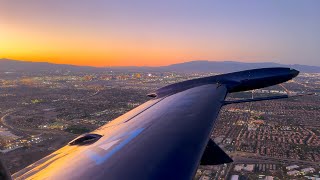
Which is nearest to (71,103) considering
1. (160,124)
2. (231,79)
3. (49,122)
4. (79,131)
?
(49,122)

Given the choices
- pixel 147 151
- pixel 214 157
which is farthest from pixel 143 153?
pixel 214 157

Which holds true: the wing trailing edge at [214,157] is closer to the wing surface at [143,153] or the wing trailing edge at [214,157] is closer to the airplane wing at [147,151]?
the airplane wing at [147,151]

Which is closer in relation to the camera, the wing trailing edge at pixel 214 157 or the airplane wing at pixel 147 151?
the airplane wing at pixel 147 151

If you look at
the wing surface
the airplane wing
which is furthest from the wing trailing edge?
the wing surface

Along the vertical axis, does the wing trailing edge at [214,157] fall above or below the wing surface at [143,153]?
below

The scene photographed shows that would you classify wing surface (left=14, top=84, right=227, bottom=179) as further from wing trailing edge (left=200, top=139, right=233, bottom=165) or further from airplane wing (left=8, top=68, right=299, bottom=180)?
wing trailing edge (left=200, top=139, right=233, bottom=165)

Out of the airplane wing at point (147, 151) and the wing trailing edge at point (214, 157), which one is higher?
the airplane wing at point (147, 151)

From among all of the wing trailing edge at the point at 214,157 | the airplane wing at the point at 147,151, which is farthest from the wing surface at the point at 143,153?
the wing trailing edge at the point at 214,157

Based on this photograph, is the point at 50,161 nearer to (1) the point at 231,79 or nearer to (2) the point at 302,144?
(1) the point at 231,79

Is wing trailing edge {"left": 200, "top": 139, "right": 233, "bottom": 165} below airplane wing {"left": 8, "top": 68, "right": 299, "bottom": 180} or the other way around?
below

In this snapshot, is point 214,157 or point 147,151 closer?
point 147,151

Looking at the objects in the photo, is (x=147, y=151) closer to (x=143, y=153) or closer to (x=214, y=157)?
(x=143, y=153)
